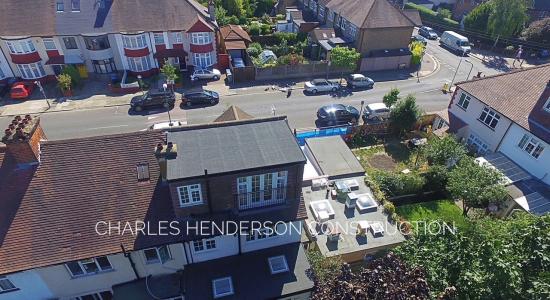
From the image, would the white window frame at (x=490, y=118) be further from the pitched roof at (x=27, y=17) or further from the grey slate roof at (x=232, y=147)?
the pitched roof at (x=27, y=17)

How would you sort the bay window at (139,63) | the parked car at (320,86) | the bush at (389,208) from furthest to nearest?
the bay window at (139,63) < the parked car at (320,86) < the bush at (389,208)

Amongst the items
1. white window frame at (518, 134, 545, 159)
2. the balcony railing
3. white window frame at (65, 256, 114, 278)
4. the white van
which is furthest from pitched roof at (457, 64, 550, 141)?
white window frame at (65, 256, 114, 278)

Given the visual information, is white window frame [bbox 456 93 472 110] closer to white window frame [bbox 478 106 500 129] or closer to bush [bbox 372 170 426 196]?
white window frame [bbox 478 106 500 129]

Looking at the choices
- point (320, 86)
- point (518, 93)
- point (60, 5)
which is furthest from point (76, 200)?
point (60, 5)

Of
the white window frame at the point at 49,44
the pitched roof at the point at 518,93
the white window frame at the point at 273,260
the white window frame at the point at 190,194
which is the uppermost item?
the white window frame at the point at 190,194

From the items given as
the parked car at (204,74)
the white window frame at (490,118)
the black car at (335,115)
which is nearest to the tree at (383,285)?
Answer: the white window frame at (490,118)
